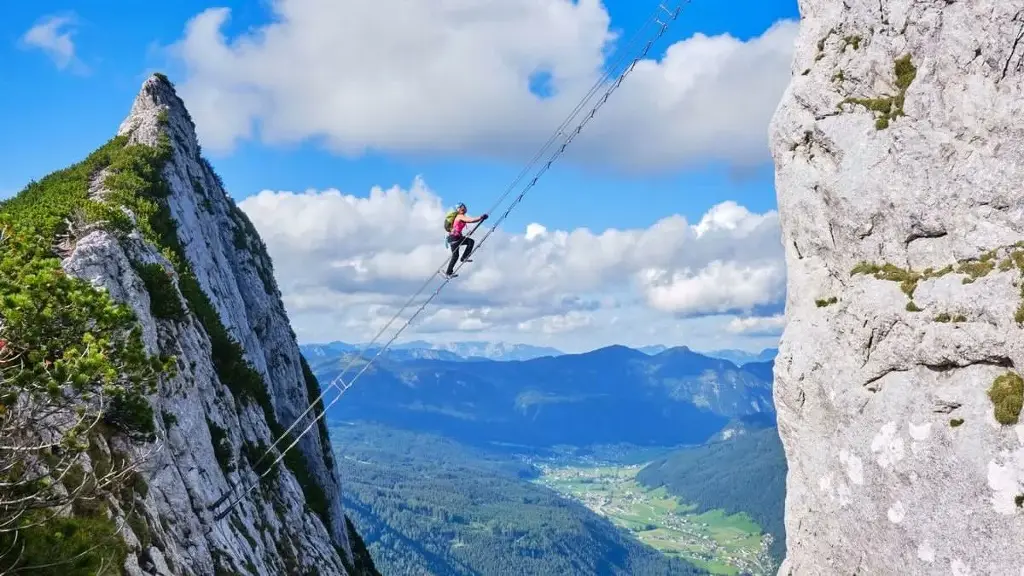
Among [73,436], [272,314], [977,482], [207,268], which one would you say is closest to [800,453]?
[977,482]

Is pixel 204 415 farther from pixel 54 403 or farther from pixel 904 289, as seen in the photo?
pixel 904 289

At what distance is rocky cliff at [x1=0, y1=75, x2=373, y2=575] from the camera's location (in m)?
20.4

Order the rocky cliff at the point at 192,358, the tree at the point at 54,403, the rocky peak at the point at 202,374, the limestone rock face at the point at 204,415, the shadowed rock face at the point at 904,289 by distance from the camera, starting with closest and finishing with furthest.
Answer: the tree at the point at 54,403, the limestone rock face at the point at 204,415, the rocky cliff at the point at 192,358, the rocky peak at the point at 202,374, the shadowed rock face at the point at 904,289

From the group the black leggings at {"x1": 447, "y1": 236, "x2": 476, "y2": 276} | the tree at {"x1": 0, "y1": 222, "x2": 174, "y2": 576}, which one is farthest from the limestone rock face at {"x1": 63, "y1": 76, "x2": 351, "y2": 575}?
the black leggings at {"x1": 447, "y1": 236, "x2": 476, "y2": 276}

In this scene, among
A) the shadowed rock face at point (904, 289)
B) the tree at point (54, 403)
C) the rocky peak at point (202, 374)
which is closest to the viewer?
the tree at point (54, 403)

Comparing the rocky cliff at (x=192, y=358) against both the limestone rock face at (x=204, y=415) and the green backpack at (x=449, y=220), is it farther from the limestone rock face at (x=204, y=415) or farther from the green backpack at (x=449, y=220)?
the green backpack at (x=449, y=220)

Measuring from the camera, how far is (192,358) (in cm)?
2820

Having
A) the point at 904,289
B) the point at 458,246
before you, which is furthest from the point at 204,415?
the point at 904,289

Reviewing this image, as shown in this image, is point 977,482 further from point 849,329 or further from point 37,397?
point 37,397

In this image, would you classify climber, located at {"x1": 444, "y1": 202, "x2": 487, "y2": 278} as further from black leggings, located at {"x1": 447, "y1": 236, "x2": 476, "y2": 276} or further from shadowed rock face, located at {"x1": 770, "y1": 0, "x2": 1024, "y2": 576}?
shadowed rock face, located at {"x1": 770, "y1": 0, "x2": 1024, "y2": 576}

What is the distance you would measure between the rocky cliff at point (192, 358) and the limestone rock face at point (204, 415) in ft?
0.29

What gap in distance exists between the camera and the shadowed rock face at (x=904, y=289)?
29141 mm

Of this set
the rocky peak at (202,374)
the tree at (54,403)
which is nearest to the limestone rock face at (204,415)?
the rocky peak at (202,374)

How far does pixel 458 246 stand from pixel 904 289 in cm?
2261
